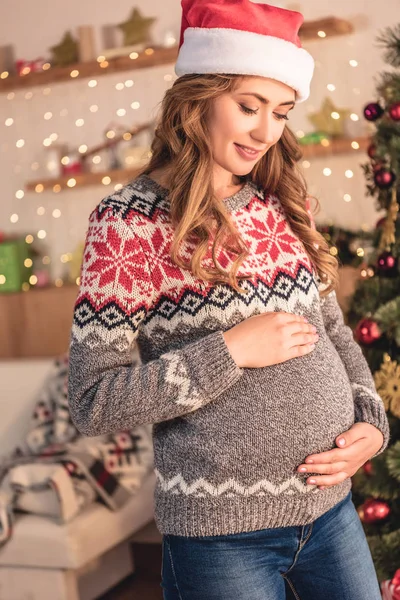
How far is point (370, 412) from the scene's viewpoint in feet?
4.60

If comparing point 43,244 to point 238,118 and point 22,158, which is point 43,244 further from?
point 238,118

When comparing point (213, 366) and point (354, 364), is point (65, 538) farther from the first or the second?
point (213, 366)

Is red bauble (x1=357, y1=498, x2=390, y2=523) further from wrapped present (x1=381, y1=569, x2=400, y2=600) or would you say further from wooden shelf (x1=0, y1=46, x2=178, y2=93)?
wooden shelf (x1=0, y1=46, x2=178, y2=93)

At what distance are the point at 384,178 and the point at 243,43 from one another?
38.2 inches

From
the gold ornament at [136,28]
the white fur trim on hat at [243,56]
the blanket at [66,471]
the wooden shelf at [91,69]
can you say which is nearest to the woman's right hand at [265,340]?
the white fur trim on hat at [243,56]

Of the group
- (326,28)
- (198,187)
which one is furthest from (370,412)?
(326,28)

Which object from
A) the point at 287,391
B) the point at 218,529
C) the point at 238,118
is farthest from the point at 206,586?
the point at 238,118

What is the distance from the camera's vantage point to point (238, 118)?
1.30 meters

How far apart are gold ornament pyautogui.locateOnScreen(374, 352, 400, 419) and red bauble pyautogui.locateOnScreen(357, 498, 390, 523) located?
0.24 m

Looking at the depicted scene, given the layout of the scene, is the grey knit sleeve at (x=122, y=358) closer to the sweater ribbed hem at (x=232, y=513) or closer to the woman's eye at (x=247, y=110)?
the sweater ribbed hem at (x=232, y=513)

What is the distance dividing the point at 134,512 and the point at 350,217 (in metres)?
1.73

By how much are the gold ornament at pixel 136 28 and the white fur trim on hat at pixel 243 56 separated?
3.04 metres

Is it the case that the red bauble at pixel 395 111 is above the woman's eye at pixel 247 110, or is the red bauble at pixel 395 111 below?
below

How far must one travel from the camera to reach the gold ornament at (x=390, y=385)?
7.25 feet
